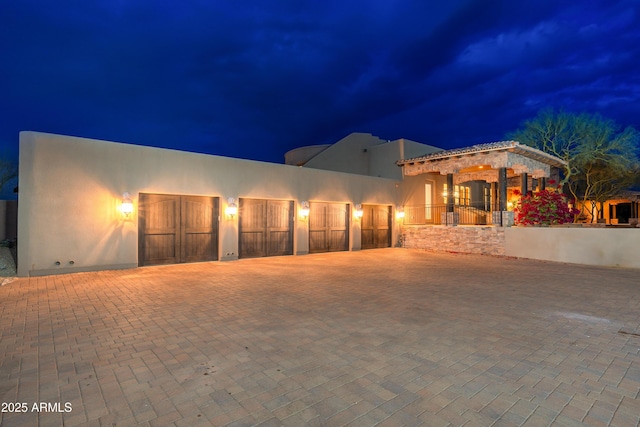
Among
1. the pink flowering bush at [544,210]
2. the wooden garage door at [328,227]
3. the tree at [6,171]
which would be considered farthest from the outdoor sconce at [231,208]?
the tree at [6,171]

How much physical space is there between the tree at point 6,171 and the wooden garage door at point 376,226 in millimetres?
19472

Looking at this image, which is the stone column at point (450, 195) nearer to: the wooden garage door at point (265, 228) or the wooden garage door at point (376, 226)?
the wooden garage door at point (376, 226)

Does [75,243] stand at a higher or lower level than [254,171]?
lower

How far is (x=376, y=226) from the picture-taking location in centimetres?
1524

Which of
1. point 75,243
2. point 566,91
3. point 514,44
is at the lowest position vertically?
point 75,243

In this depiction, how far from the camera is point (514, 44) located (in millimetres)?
25953

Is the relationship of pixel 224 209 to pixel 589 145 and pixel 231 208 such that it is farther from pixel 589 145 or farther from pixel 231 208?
pixel 589 145

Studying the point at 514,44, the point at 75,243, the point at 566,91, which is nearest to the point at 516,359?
the point at 75,243

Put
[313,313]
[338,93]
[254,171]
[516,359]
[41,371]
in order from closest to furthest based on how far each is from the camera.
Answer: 1. [41,371]
2. [516,359]
3. [313,313]
4. [254,171]
5. [338,93]

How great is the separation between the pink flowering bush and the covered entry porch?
1.84ft

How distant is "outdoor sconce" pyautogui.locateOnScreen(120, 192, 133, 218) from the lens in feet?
28.4

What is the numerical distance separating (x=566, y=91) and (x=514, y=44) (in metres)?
24.1

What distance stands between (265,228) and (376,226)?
596cm

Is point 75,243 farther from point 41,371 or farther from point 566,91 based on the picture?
point 566,91
